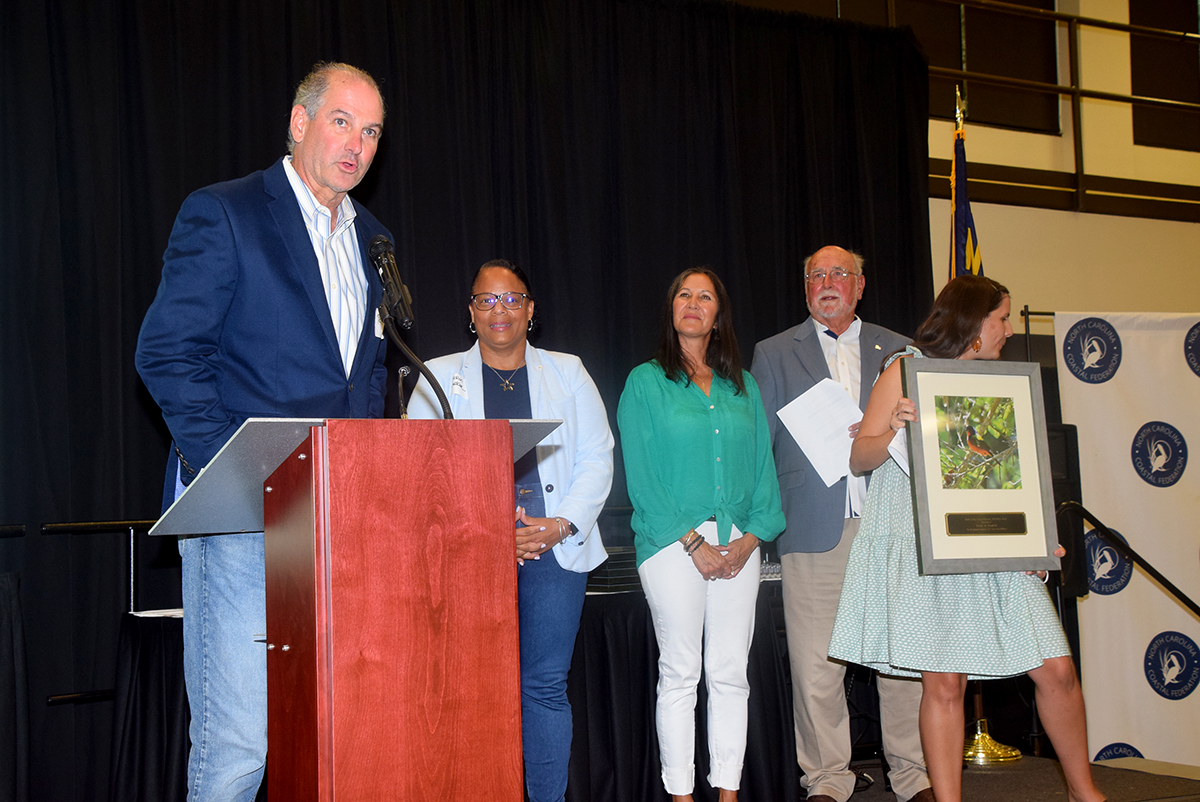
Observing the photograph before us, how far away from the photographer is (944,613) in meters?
2.41

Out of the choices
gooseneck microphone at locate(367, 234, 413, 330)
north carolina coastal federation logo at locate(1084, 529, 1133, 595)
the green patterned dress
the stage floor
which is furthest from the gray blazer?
→ gooseneck microphone at locate(367, 234, 413, 330)

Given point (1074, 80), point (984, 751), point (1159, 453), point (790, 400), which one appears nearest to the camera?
point (790, 400)

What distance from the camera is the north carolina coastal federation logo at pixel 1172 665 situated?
422 centimetres

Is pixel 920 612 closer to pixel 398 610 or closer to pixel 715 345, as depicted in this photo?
pixel 715 345

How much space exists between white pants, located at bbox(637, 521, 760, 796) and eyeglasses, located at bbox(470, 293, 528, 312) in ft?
2.95

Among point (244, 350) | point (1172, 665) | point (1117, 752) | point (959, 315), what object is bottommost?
point (1117, 752)

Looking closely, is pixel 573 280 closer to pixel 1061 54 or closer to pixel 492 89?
pixel 492 89

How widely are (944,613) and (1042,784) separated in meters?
1.75

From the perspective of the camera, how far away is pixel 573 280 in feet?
14.3

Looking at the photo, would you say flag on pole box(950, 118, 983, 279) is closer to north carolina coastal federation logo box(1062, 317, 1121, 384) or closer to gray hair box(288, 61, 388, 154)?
north carolina coastal federation logo box(1062, 317, 1121, 384)

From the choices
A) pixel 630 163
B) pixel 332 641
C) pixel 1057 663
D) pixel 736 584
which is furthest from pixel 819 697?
pixel 630 163

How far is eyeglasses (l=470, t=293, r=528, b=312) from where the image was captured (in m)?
2.91

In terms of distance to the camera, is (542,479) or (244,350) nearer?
(244,350)

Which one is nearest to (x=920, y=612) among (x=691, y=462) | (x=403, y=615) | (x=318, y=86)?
(x=691, y=462)
